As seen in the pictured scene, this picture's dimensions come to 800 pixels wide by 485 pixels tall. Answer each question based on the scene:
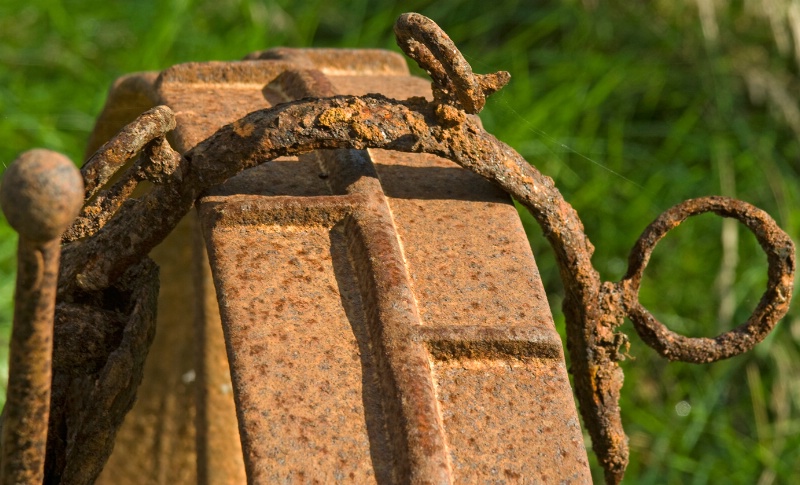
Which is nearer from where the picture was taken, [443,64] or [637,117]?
[443,64]

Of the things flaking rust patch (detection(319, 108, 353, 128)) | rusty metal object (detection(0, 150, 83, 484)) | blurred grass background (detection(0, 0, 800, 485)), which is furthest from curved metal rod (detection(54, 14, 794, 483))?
blurred grass background (detection(0, 0, 800, 485))

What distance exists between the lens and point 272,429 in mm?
972

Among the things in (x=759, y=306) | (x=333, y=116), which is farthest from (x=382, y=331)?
(x=759, y=306)

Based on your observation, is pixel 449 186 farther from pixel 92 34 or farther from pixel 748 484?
pixel 92 34

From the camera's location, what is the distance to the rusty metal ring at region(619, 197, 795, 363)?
51.5 inches

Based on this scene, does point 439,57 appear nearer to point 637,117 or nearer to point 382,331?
point 382,331

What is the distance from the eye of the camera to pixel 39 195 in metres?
0.79

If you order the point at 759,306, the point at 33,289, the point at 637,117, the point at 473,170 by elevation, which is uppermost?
the point at 637,117

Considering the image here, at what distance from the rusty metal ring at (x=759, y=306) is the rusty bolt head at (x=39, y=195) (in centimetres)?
75

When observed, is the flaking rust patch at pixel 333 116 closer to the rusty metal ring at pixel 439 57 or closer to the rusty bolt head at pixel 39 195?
the rusty metal ring at pixel 439 57

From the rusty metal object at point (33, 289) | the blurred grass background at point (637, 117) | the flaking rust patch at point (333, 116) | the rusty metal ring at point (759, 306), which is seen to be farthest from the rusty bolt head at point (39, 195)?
the blurred grass background at point (637, 117)

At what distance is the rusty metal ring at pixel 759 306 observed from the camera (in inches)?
51.5

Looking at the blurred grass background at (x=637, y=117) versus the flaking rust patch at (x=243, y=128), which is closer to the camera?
the flaking rust patch at (x=243, y=128)

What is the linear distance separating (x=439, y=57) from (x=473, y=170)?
0.52ft
